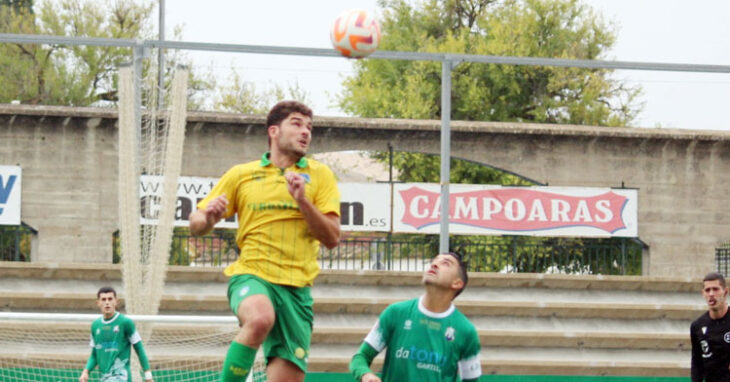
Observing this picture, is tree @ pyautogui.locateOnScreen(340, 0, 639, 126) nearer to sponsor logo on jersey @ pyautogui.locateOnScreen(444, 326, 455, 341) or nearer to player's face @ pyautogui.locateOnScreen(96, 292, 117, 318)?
player's face @ pyautogui.locateOnScreen(96, 292, 117, 318)

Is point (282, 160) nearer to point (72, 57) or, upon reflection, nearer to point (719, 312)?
point (719, 312)

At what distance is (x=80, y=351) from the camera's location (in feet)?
50.9

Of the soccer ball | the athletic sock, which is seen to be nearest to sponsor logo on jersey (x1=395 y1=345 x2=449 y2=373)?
the athletic sock

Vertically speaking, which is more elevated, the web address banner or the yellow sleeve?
the yellow sleeve

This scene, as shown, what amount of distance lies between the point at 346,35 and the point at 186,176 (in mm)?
9365

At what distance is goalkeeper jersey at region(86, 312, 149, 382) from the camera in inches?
441

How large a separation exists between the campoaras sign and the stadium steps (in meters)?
0.86

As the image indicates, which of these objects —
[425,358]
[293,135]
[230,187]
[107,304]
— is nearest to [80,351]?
[107,304]

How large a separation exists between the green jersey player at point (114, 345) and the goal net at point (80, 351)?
8.39 ft

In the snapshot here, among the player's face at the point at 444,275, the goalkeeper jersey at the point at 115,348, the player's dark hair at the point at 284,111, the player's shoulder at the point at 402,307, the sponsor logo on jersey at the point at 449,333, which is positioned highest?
the player's dark hair at the point at 284,111

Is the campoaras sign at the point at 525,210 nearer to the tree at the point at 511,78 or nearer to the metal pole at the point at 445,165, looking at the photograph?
the metal pole at the point at 445,165

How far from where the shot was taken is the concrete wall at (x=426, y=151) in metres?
18.0

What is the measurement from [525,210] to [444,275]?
40.8 feet

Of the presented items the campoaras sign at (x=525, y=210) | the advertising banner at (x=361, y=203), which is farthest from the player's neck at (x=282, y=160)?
the campoaras sign at (x=525, y=210)
